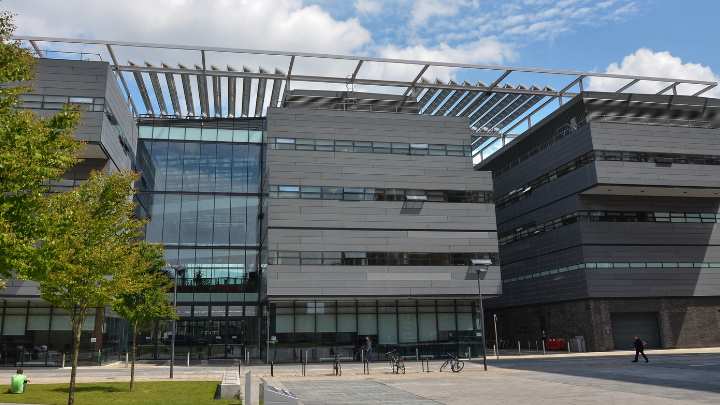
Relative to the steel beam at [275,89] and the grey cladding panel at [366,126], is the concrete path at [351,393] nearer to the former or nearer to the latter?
the grey cladding panel at [366,126]

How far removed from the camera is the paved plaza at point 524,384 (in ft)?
60.4

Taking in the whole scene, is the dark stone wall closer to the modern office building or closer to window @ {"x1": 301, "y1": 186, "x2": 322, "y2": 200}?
the modern office building

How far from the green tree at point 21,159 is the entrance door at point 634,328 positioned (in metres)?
45.9

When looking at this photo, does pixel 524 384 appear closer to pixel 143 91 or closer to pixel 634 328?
pixel 634 328

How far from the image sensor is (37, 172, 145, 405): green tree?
57.6 feet

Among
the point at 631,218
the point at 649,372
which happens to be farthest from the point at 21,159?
the point at 631,218

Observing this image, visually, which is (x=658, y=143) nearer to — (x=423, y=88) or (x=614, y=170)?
(x=614, y=170)

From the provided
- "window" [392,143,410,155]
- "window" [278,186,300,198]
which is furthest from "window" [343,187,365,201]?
"window" [392,143,410,155]

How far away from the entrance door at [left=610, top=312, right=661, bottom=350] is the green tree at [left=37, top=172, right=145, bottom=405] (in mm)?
40801

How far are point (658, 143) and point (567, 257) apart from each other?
1239 cm

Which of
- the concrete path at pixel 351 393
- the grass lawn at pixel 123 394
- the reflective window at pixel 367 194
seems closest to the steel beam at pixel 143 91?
the reflective window at pixel 367 194

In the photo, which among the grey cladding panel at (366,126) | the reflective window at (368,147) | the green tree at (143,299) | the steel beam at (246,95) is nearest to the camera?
the green tree at (143,299)

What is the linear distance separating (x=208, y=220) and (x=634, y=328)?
39.7 meters

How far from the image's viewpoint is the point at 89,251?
18484 mm
